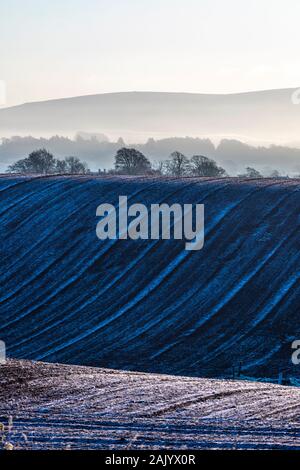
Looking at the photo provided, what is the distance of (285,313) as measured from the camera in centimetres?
3909

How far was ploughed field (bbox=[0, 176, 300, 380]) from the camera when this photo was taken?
121 ft

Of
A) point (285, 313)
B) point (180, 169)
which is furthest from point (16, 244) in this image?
point (180, 169)

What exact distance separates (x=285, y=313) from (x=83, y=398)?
1921 centimetres

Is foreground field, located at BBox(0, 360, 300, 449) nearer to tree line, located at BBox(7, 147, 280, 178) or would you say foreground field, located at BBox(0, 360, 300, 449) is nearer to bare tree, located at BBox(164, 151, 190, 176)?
tree line, located at BBox(7, 147, 280, 178)

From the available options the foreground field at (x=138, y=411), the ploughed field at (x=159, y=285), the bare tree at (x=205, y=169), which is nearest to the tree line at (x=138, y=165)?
the bare tree at (x=205, y=169)

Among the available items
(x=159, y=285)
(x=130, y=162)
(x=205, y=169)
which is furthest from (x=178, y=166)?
(x=159, y=285)

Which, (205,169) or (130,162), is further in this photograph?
(205,169)

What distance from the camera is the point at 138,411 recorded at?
20.0 meters

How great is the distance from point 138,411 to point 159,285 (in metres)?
23.2

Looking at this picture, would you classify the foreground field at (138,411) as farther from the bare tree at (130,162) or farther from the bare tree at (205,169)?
the bare tree at (205,169)

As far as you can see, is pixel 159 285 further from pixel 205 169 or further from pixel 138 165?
pixel 205 169

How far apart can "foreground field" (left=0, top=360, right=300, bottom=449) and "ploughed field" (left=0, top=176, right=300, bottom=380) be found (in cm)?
263

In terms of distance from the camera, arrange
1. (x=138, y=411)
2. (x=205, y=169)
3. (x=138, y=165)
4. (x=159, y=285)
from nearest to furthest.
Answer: (x=138, y=411), (x=159, y=285), (x=138, y=165), (x=205, y=169)

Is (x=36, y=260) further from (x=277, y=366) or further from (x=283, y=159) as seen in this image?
(x=283, y=159)
